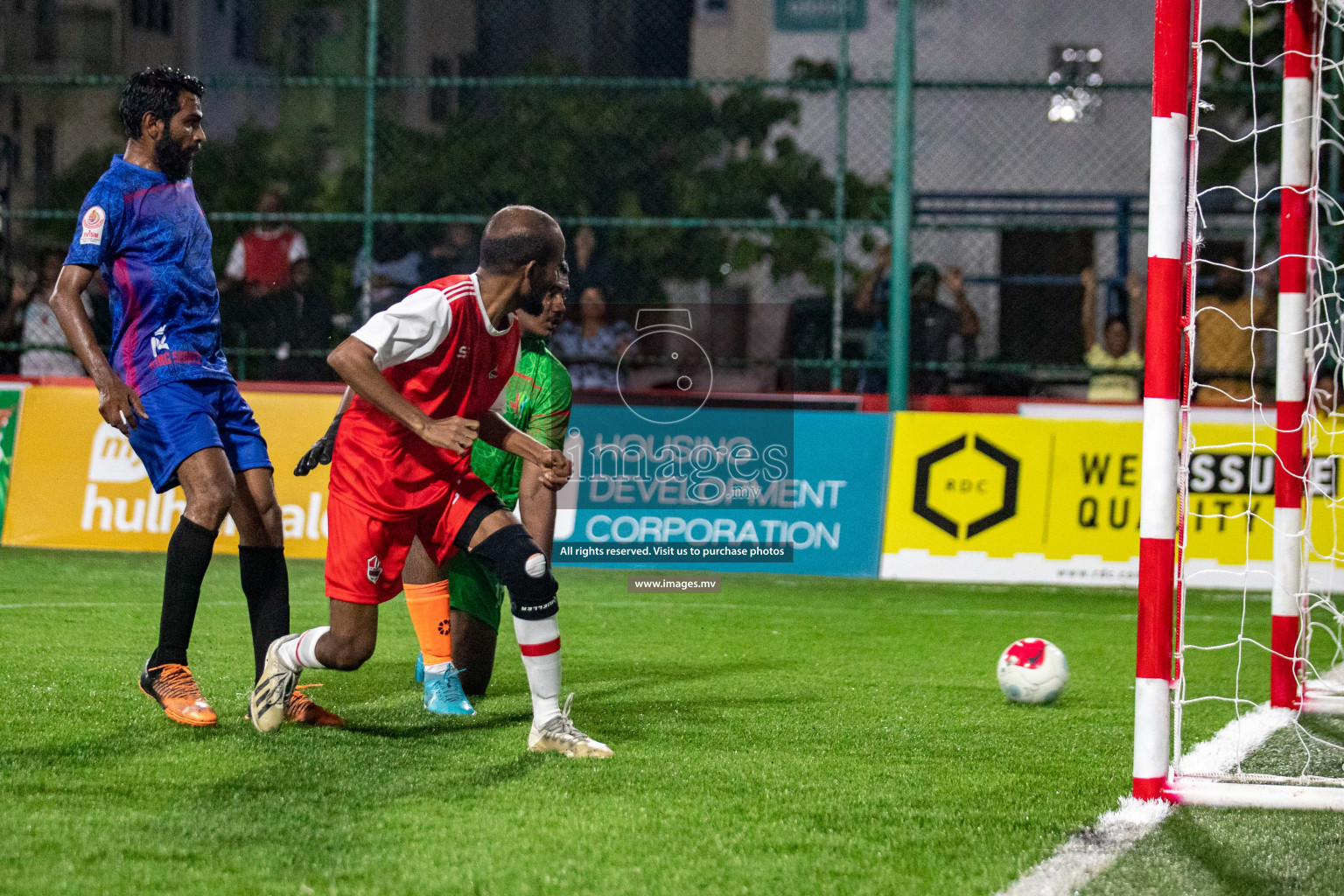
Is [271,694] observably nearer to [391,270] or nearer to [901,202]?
[901,202]

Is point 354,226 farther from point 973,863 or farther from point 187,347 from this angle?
point 973,863

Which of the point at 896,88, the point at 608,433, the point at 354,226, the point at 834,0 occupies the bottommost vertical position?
the point at 608,433

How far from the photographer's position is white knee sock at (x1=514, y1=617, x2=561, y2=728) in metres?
4.36

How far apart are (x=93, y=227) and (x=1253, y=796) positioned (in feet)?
13.1

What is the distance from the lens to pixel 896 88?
1061 centimetres

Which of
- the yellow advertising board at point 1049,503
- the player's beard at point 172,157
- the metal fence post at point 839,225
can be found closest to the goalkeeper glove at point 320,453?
the player's beard at point 172,157

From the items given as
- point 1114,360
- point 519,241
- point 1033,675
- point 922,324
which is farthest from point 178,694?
point 1114,360

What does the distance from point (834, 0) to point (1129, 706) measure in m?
8.48

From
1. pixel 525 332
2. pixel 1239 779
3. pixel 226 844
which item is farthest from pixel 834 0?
pixel 226 844

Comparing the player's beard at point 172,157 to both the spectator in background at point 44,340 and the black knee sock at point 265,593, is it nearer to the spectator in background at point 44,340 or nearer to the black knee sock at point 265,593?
the black knee sock at point 265,593

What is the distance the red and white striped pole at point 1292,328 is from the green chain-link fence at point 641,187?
5.20 metres

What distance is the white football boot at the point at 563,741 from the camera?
4.38 meters

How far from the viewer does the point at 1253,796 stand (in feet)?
13.3

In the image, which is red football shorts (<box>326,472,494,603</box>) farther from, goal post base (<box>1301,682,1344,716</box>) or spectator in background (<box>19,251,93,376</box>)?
spectator in background (<box>19,251,93,376</box>)
